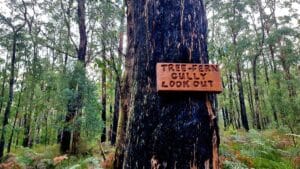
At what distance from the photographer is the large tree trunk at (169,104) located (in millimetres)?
1739

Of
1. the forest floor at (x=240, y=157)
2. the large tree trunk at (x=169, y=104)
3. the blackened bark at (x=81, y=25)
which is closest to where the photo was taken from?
the large tree trunk at (x=169, y=104)

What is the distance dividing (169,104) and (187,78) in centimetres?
18

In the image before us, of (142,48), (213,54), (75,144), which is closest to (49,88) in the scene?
(75,144)

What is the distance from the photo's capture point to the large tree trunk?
1.74 m

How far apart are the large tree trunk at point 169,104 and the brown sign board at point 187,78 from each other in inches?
2.2

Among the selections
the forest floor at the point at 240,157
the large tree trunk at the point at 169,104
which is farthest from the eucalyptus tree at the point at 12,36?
the large tree trunk at the point at 169,104

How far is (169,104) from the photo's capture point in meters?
1.80

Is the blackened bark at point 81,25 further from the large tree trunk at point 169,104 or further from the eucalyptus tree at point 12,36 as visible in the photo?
the large tree trunk at point 169,104

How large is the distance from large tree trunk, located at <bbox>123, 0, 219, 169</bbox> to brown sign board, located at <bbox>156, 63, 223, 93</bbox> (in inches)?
2.2

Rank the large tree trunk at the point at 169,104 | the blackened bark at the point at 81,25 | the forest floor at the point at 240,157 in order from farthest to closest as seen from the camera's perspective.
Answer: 1. the blackened bark at the point at 81,25
2. the forest floor at the point at 240,157
3. the large tree trunk at the point at 169,104

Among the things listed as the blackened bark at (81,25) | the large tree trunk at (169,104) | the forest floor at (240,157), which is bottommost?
the forest floor at (240,157)

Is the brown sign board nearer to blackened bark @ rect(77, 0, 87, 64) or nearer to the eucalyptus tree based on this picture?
blackened bark @ rect(77, 0, 87, 64)

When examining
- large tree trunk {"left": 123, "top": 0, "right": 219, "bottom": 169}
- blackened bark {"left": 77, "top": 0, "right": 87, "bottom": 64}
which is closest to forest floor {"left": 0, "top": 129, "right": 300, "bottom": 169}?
large tree trunk {"left": 123, "top": 0, "right": 219, "bottom": 169}

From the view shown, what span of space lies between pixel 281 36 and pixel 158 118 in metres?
22.0
